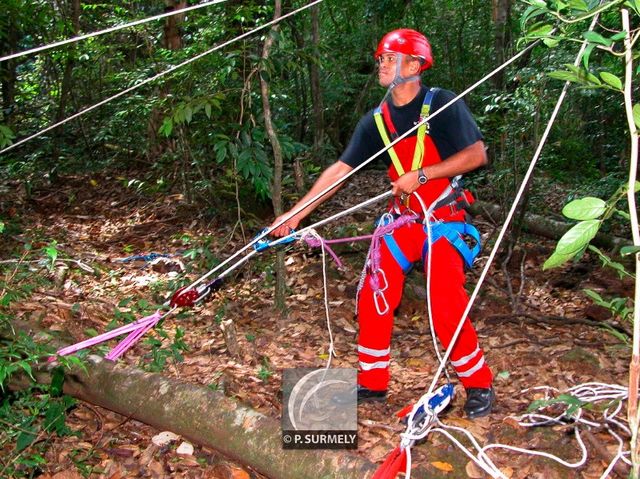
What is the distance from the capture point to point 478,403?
11.3 feet

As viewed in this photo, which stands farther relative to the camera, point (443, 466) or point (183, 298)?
point (183, 298)

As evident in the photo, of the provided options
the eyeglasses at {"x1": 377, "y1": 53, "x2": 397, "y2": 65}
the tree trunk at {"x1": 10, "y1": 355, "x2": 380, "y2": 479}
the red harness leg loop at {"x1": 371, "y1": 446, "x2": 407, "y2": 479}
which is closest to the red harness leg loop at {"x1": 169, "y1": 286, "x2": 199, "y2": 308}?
the tree trunk at {"x1": 10, "y1": 355, "x2": 380, "y2": 479}

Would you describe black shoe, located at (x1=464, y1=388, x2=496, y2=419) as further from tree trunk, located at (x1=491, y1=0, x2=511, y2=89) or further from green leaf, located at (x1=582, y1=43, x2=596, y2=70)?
tree trunk, located at (x1=491, y1=0, x2=511, y2=89)

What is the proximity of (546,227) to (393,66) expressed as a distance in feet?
13.6

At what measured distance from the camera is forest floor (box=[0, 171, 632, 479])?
3145mm

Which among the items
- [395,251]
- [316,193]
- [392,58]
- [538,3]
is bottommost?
[395,251]

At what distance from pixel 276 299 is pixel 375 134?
195 cm

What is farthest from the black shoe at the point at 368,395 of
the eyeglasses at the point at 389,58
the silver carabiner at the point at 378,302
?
the eyeglasses at the point at 389,58

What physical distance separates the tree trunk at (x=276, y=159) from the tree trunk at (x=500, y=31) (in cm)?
430

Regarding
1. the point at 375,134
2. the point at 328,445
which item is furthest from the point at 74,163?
the point at 328,445

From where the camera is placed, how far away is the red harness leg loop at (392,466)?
2445mm

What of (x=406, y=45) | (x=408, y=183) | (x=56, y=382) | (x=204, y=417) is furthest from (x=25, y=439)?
(x=406, y=45)

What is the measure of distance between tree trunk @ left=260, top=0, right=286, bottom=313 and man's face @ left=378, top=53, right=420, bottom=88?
1.41 m

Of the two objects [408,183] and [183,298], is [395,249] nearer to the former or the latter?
[408,183]
